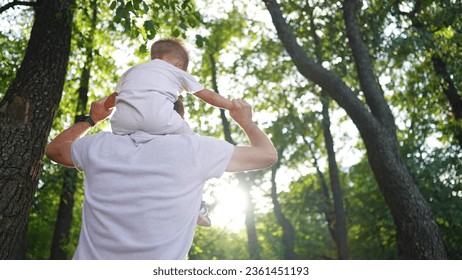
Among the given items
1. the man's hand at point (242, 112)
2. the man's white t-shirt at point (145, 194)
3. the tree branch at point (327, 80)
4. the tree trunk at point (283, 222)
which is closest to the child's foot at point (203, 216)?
the man's white t-shirt at point (145, 194)

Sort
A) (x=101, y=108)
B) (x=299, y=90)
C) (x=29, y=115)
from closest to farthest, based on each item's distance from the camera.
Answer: (x=101, y=108)
(x=29, y=115)
(x=299, y=90)

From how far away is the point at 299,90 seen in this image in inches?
521

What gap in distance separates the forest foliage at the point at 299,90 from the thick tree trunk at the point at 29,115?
1.38 ft

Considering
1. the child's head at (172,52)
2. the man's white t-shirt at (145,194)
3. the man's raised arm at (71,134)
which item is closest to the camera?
the man's white t-shirt at (145,194)

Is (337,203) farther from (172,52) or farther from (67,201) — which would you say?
(172,52)

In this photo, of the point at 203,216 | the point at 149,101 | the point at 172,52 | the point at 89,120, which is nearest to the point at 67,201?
the point at 89,120

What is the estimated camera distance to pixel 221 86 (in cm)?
2306

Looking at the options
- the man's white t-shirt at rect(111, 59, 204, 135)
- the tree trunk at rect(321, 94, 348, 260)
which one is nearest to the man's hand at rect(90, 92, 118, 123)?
the man's white t-shirt at rect(111, 59, 204, 135)

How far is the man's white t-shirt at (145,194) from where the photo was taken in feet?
4.97

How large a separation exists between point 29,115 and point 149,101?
235cm

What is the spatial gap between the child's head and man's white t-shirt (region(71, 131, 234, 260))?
1.65 feet

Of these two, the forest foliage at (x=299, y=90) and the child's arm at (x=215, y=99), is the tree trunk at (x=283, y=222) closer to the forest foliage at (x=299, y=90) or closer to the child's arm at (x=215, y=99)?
the forest foliage at (x=299, y=90)
